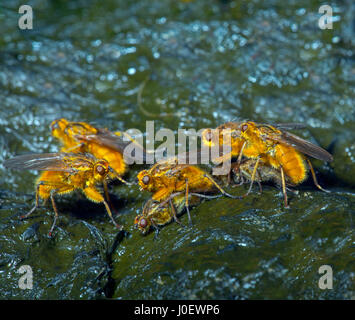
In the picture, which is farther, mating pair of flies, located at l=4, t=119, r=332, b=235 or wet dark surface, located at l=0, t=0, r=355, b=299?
mating pair of flies, located at l=4, t=119, r=332, b=235

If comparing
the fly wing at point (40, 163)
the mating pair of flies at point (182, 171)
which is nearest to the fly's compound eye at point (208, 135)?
the mating pair of flies at point (182, 171)

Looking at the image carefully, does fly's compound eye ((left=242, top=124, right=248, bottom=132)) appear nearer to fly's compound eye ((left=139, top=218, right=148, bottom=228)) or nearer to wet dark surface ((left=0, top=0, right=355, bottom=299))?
wet dark surface ((left=0, top=0, right=355, bottom=299))

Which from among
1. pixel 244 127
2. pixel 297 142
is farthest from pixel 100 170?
pixel 297 142

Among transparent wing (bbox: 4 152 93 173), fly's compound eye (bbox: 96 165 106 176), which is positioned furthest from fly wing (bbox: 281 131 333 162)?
transparent wing (bbox: 4 152 93 173)

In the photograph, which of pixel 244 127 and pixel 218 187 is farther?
pixel 244 127

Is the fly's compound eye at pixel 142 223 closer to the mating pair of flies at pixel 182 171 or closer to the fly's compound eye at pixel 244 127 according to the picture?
the mating pair of flies at pixel 182 171

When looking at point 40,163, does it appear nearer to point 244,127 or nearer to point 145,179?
point 145,179

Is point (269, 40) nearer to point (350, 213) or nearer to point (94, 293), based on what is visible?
point (350, 213)
